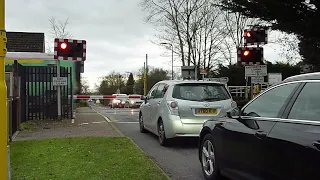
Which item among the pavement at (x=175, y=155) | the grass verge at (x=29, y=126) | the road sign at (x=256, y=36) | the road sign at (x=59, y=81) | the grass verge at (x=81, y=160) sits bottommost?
the pavement at (x=175, y=155)

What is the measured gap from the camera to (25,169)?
6203 mm

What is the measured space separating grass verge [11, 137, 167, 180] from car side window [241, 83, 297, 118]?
1.80 m

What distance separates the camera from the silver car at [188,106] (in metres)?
8.64

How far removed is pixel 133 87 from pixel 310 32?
78038 millimetres

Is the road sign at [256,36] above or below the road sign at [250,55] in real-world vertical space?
above

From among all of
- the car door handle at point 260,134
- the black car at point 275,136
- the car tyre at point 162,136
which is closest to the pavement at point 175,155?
the car tyre at point 162,136

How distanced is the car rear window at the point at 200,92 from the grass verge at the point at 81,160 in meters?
1.64

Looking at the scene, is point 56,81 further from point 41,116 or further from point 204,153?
point 204,153

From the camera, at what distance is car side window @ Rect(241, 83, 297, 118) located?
4336 mm

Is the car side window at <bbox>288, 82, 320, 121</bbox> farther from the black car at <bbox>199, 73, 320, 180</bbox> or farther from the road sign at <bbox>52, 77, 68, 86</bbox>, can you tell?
the road sign at <bbox>52, 77, 68, 86</bbox>

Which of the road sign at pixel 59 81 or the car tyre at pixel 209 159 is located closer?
the car tyre at pixel 209 159

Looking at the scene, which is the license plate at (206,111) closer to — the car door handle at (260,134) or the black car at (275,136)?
the black car at (275,136)

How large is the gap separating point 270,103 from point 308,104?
2.45 feet

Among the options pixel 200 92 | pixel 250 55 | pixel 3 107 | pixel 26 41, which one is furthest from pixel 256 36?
pixel 26 41
